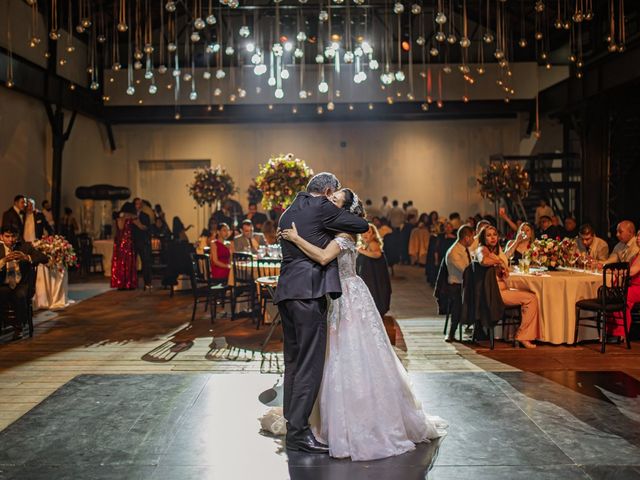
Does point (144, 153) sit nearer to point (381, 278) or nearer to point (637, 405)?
point (381, 278)

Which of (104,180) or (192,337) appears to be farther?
(104,180)

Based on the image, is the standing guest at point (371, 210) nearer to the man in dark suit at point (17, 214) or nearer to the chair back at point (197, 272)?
the chair back at point (197, 272)

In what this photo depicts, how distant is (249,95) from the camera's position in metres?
18.9

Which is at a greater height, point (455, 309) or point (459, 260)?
point (459, 260)

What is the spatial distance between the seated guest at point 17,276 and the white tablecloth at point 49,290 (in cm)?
214

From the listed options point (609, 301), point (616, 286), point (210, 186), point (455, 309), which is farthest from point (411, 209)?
point (609, 301)

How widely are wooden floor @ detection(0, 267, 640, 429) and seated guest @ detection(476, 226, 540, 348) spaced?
0.21m

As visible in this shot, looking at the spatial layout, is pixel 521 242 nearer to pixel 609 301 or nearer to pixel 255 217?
pixel 609 301

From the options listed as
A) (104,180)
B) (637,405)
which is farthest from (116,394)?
(104,180)

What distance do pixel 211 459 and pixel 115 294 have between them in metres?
8.36

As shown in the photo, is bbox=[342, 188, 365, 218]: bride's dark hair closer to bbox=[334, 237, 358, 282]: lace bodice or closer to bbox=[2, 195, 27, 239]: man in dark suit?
bbox=[334, 237, 358, 282]: lace bodice

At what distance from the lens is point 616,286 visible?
287 inches

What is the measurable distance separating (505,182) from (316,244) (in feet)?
32.7

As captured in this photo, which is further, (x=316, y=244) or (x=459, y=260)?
(x=459, y=260)
